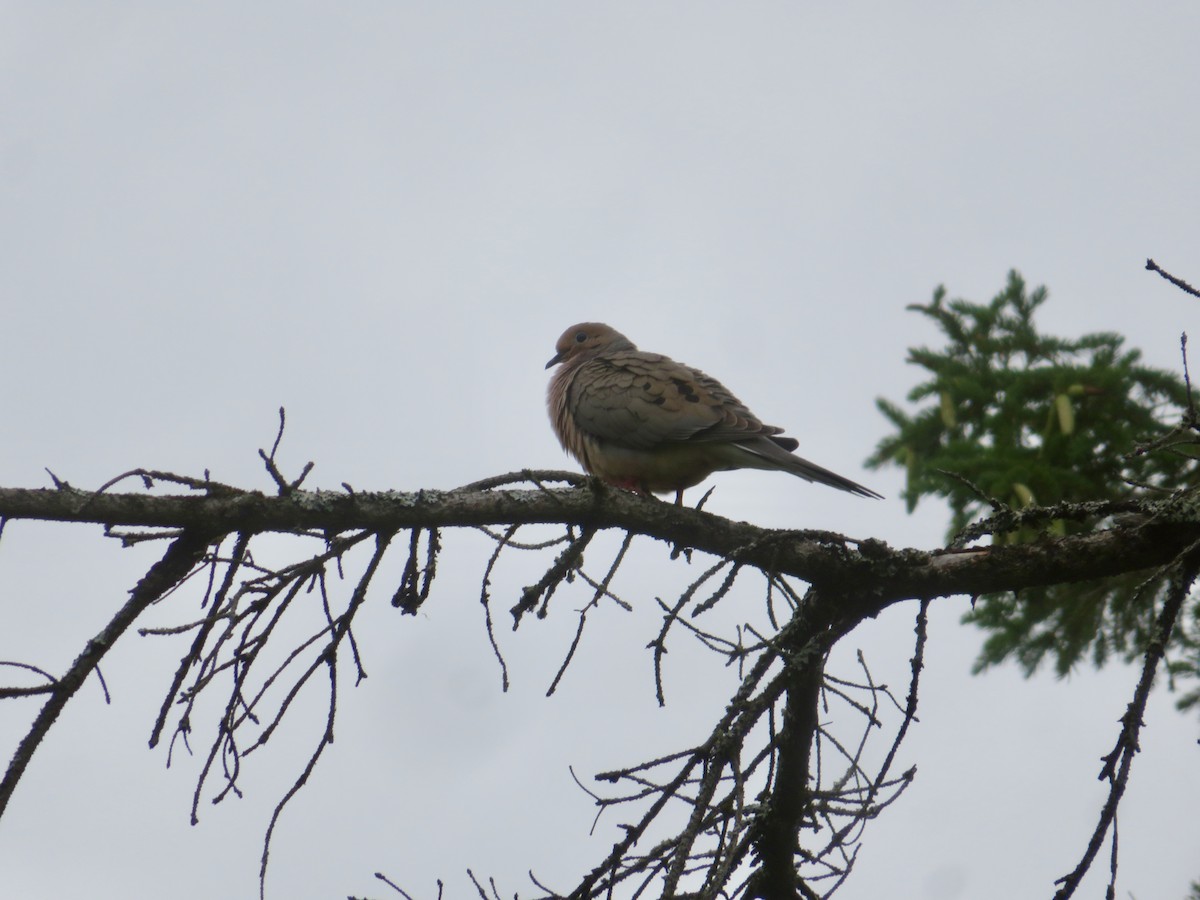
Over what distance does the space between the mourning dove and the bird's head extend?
1.24 meters

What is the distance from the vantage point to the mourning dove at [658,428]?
5102mm

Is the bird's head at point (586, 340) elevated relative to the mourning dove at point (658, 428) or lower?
elevated

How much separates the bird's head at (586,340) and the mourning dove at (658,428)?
124cm

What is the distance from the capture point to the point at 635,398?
5.48 m

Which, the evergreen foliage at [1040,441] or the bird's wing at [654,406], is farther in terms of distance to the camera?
the evergreen foliage at [1040,441]

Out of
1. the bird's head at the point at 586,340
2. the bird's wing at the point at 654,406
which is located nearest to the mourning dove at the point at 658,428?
the bird's wing at the point at 654,406

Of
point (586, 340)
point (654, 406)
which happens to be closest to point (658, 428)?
point (654, 406)

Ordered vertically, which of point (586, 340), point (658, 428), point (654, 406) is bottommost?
point (658, 428)

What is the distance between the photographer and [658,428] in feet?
17.2

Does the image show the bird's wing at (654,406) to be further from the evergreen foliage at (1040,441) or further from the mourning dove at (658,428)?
the evergreen foliage at (1040,441)

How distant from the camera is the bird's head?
23.9 feet

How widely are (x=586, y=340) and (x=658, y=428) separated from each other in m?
2.19

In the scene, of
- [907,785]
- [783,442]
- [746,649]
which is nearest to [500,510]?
[746,649]

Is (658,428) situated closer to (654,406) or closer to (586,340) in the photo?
(654,406)
